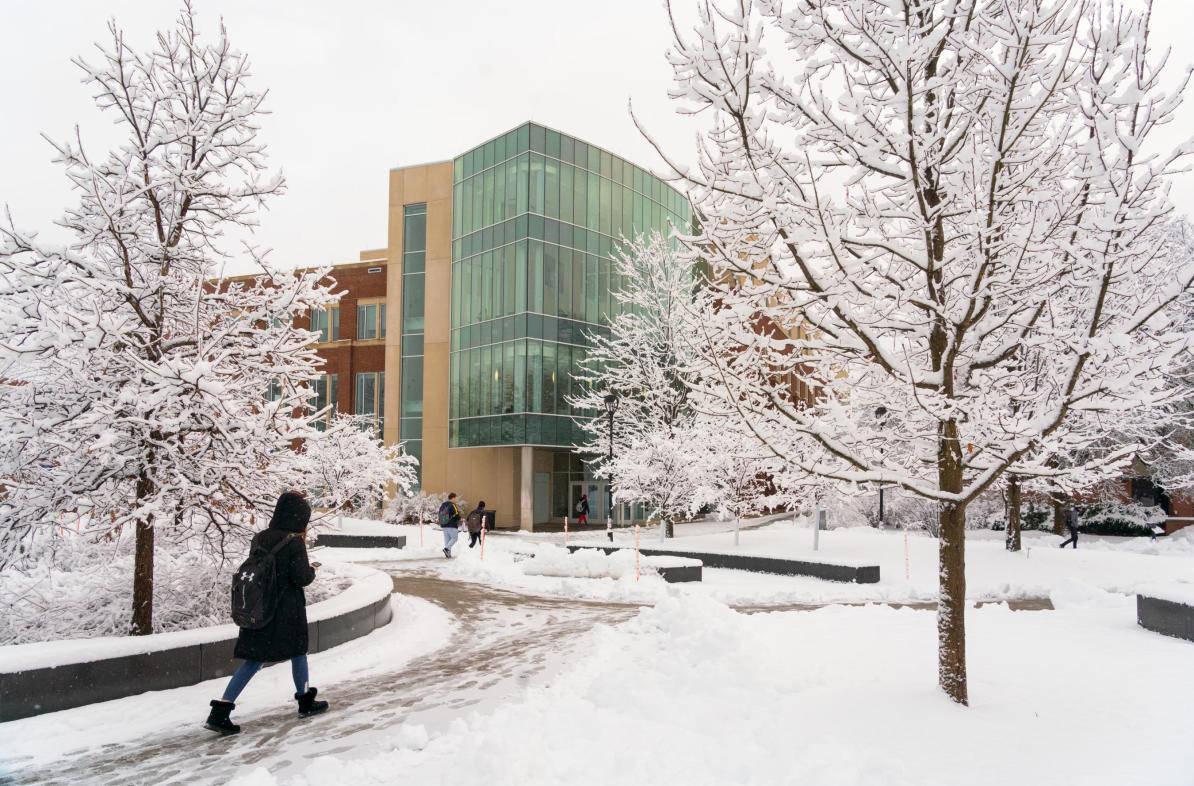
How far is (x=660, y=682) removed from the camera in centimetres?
675

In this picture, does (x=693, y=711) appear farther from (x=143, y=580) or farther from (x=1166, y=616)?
(x=1166, y=616)

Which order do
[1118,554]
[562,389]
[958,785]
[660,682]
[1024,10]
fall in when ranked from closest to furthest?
[958,785]
[1024,10]
[660,682]
[1118,554]
[562,389]

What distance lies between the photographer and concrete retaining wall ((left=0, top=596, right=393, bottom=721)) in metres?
6.02

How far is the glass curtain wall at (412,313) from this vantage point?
40.5m

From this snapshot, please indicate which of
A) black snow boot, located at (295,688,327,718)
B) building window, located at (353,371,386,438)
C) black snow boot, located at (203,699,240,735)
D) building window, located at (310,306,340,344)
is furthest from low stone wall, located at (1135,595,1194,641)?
building window, located at (310,306,340,344)

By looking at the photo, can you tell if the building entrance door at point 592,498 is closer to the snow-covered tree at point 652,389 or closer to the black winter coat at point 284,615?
the snow-covered tree at point 652,389

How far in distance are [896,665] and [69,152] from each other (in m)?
9.60

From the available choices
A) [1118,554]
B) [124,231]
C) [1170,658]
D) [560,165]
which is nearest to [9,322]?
[124,231]

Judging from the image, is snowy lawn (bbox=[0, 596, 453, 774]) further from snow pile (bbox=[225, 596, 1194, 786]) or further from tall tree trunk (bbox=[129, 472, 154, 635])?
snow pile (bbox=[225, 596, 1194, 786])

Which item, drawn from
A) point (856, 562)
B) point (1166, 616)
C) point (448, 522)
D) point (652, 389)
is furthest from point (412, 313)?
point (1166, 616)

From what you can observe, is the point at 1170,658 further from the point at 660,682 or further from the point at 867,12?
the point at 867,12

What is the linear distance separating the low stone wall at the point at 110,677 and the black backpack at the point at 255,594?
4.83 ft

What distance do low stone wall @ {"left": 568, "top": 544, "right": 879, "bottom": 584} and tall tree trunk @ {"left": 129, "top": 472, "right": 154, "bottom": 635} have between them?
12435mm

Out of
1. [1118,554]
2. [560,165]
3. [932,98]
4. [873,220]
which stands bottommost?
[1118,554]
